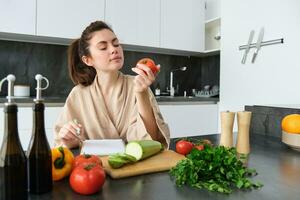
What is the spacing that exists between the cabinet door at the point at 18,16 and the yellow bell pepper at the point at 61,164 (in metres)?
1.95

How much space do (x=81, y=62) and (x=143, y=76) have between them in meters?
0.62

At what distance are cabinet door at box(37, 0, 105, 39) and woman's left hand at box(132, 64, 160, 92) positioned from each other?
5.17ft

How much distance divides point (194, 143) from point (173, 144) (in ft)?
0.66

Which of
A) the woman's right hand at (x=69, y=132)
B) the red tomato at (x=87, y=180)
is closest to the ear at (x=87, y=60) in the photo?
the woman's right hand at (x=69, y=132)

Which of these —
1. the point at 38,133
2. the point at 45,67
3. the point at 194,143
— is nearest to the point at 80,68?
the point at 194,143

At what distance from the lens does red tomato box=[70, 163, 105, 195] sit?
617mm

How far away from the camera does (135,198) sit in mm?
608

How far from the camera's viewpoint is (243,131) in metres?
1.03

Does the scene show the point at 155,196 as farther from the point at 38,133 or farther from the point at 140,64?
the point at 140,64

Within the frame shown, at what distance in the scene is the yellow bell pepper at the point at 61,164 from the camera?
0.71 m

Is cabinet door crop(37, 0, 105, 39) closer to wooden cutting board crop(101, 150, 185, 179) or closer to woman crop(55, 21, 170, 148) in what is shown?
woman crop(55, 21, 170, 148)

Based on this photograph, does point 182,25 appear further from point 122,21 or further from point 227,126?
point 227,126

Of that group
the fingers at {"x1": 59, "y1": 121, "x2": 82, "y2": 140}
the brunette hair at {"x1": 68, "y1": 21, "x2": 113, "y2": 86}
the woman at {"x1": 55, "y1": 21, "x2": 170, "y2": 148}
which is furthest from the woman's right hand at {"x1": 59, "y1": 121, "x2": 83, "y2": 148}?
the brunette hair at {"x1": 68, "y1": 21, "x2": 113, "y2": 86}

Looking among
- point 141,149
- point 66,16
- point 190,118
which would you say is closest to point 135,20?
point 66,16
